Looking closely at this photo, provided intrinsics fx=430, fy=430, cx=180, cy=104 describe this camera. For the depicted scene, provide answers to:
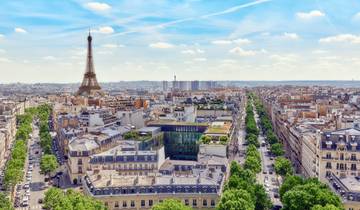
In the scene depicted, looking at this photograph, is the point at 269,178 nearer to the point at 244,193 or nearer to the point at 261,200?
the point at 261,200

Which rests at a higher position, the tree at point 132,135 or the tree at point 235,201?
the tree at point 132,135

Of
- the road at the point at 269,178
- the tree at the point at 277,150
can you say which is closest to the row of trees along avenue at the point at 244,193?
the road at the point at 269,178

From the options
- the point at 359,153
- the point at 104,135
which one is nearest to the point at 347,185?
the point at 359,153

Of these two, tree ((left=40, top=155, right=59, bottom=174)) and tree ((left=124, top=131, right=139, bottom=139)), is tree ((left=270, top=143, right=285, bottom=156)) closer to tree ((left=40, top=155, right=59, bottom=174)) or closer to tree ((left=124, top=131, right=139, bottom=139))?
tree ((left=124, top=131, right=139, bottom=139))

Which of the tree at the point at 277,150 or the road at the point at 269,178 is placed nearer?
the road at the point at 269,178

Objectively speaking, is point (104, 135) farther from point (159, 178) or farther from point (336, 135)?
point (336, 135)

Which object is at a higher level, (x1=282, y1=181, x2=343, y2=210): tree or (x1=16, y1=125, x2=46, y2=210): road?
(x1=282, y1=181, x2=343, y2=210): tree

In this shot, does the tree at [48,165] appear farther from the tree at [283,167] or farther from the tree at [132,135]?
the tree at [283,167]

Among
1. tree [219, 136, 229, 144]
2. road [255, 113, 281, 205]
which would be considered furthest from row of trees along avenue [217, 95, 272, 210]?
tree [219, 136, 229, 144]

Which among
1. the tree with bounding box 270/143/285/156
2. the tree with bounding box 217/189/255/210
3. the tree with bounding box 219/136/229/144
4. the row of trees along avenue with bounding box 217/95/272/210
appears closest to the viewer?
the tree with bounding box 217/189/255/210
